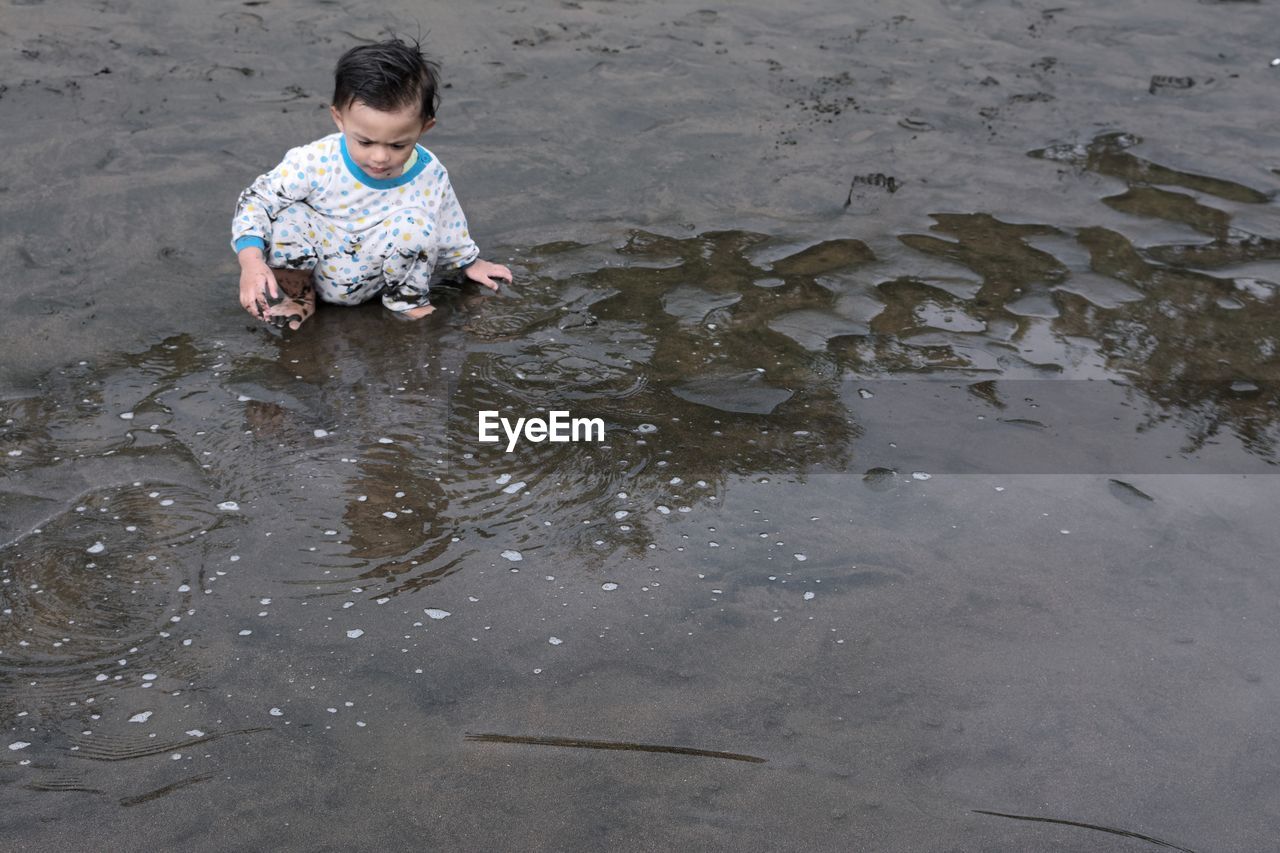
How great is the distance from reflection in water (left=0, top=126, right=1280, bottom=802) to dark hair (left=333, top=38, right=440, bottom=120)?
2.50 feet

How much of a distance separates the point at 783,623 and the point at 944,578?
439mm

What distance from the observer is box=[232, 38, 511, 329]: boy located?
3.52 meters

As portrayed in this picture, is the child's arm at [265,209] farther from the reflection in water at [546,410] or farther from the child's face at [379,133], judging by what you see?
the reflection in water at [546,410]

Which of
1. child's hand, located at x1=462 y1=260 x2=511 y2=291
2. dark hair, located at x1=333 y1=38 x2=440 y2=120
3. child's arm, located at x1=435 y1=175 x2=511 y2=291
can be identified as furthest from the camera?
child's hand, located at x1=462 y1=260 x2=511 y2=291

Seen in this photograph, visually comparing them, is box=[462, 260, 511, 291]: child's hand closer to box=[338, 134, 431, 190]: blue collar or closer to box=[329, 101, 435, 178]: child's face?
box=[338, 134, 431, 190]: blue collar

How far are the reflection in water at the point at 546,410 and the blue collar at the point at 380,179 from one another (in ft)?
1.48

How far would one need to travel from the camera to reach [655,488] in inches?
123

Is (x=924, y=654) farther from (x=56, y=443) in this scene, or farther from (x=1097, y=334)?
(x=56, y=443)

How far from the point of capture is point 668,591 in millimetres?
2762

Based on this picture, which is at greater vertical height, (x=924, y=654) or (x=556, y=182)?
(x=556, y=182)

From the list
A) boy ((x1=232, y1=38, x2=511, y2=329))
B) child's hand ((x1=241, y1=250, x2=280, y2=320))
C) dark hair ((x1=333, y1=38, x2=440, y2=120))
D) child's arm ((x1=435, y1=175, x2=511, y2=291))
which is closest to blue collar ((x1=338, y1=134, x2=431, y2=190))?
boy ((x1=232, y1=38, x2=511, y2=329))

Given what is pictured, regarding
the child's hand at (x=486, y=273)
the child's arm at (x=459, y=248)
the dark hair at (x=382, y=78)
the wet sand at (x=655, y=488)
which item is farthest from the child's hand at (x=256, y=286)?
the child's hand at (x=486, y=273)

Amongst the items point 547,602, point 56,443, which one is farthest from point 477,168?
point 547,602

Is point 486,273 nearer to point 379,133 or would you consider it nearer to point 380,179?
point 380,179
